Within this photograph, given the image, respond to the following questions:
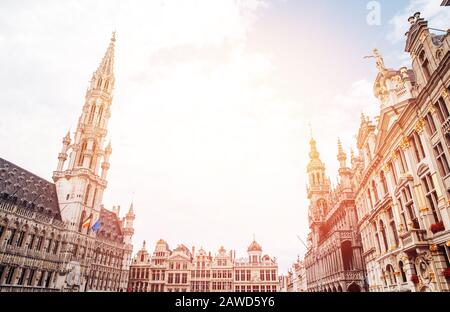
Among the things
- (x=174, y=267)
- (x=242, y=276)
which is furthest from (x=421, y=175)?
(x=174, y=267)

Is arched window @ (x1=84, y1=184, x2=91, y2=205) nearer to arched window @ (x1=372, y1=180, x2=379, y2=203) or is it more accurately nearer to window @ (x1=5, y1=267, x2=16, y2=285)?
window @ (x1=5, y1=267, x2=16, y2=285)

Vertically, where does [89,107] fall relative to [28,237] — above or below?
above

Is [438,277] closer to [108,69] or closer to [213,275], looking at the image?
[213,275]

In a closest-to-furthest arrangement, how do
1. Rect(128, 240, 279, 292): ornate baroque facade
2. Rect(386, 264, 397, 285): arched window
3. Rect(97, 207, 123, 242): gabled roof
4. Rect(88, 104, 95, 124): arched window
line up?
1. Rect(386, 264, 397, 285): arched window
2. Rect(97, 207, 123, 242): gabled roof
3. Rect(88, 104, 95, 124): arched window
4. Rect(128, 240, 279, 292): ornate baroque facade

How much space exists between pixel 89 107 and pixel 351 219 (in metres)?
60.4

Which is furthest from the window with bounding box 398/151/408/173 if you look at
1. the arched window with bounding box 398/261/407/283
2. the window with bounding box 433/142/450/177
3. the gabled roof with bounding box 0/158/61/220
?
the gabled roof with bounding box 0/158/61/220

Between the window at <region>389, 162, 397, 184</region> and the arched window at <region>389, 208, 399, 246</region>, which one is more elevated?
the window at <region>389, 162, 397, 184</region>

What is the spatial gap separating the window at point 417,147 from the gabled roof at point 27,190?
52529 millimetres

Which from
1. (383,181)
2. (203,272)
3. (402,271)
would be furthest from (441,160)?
(203,272)

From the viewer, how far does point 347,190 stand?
36906 mm

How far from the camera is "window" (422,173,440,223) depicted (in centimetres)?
1805

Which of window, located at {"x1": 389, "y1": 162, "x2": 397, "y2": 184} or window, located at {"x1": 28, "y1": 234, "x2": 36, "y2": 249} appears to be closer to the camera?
window, located at {"x1": 389, "y1": 162, "x2": 397, "y2": 184}

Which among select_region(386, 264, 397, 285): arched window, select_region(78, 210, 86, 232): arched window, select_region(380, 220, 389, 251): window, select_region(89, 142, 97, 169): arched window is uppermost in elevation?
select_region(89, 142, 97, 169): arched window

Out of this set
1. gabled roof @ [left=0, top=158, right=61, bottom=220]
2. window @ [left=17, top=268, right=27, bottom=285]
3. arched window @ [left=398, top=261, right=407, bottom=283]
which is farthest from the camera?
gabled roof @ [left=0, top=158, right=61, bottom=220]
